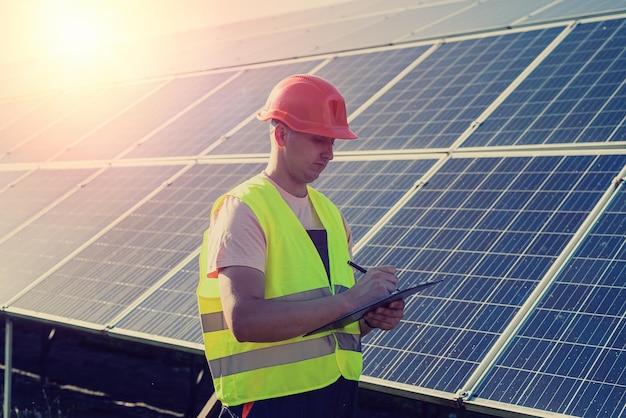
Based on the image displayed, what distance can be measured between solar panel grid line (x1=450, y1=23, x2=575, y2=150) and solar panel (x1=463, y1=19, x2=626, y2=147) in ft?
0.16

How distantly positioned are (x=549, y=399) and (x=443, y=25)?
907 cm

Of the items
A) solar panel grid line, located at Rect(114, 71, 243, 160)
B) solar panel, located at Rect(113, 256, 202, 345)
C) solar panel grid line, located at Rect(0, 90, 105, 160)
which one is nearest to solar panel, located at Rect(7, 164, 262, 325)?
solar panel, located at Rect(113, 256, 202, 345)

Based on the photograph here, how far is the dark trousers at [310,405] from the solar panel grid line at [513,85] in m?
4.26

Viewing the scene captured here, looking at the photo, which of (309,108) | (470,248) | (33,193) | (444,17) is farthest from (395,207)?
(444,17)

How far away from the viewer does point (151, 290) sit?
292 inches

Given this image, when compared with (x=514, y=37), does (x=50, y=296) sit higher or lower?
lower

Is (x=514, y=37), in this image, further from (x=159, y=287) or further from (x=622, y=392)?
(x=622, y=392)

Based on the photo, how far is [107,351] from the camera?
40.3ft

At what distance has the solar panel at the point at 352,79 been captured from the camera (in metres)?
9.50

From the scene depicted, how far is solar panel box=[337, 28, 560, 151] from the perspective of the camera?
8.24 m

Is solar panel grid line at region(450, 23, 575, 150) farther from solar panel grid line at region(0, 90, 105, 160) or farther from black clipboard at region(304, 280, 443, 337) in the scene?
solar panel grid line at region(0, 90, 105, 160)

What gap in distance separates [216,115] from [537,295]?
6.05m

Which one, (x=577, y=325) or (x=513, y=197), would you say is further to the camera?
(x=513, y=197)

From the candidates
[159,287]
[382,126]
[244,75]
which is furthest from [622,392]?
[244,75]
